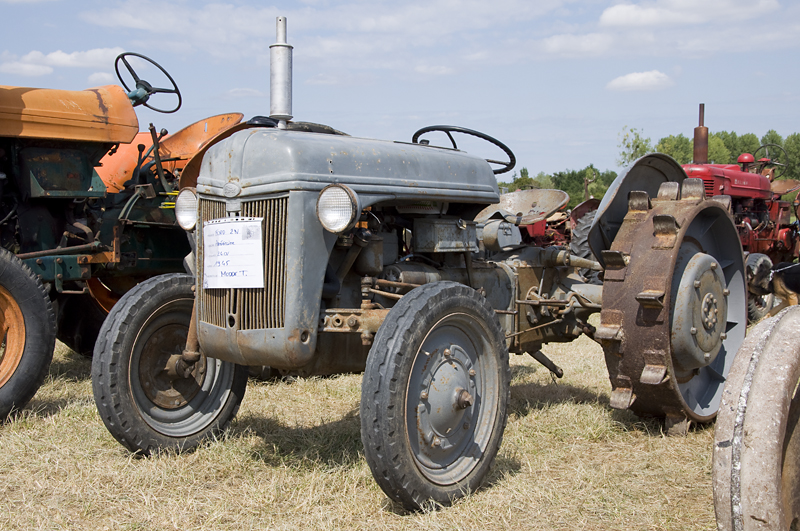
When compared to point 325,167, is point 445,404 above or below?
below

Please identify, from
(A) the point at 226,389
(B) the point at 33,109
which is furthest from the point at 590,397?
(B) the point at 33,109

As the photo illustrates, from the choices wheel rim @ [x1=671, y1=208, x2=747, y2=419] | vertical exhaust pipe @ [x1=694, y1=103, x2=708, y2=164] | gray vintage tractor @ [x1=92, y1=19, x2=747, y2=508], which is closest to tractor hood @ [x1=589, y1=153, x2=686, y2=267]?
gray vintage tractor @ [x1=92, y1=19, x2=747, y2=508]

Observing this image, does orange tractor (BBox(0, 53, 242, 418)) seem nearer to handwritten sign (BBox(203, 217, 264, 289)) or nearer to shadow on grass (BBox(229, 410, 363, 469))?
shadow on grass (BBox(229, 410, 363, 469))

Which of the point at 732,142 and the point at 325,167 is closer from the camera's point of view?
the point at 325,167

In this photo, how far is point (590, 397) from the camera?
4738mm

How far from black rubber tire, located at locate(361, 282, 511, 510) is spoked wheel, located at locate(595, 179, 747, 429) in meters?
0.77

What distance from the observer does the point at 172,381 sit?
3.59 metres

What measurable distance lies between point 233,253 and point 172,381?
1.00m

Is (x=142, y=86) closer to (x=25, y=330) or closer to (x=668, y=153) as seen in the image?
(x=25, y=330)

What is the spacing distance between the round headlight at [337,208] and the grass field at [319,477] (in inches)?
45.1

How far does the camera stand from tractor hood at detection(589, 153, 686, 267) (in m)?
3.88

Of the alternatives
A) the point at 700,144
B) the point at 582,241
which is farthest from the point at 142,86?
the point at 700,144

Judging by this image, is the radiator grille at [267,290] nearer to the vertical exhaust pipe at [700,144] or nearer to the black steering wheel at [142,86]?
the black steering wheel at [142,86]

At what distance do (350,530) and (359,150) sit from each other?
1597 mm
